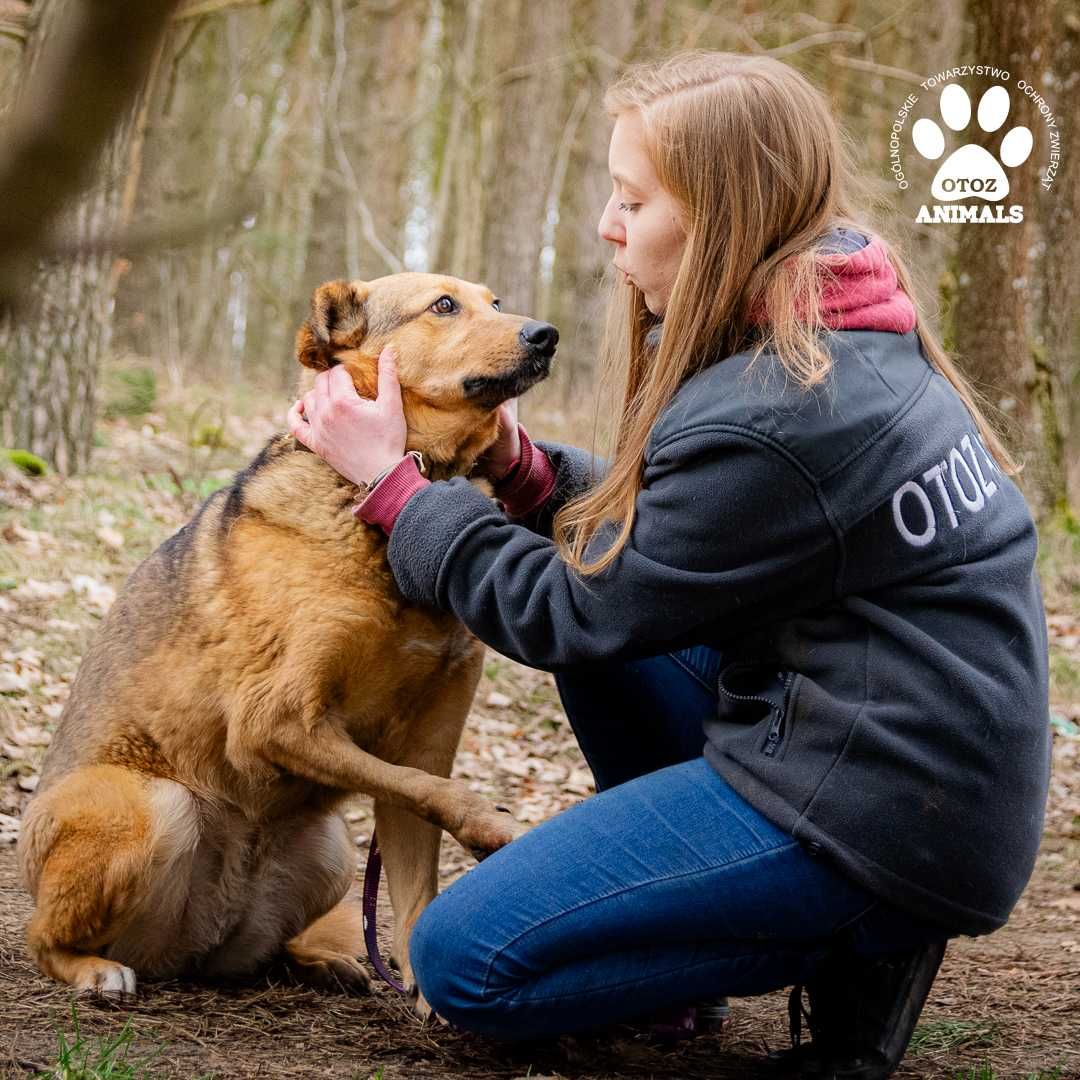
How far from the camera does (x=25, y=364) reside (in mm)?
7703

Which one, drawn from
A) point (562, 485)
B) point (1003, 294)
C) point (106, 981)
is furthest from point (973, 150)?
point (106, 981)

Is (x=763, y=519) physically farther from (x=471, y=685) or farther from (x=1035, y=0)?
(x=1035, y=0)

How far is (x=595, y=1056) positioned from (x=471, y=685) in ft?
3.37

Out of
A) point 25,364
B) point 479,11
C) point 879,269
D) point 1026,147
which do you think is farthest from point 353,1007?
point 479,11

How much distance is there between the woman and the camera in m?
2.58

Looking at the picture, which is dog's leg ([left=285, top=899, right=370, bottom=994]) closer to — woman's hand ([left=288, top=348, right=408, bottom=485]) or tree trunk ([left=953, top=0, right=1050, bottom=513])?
woman's hand ([left=288, top=348, right=408, bottom=485])

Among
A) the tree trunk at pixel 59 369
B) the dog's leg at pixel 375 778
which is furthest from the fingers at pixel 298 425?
the tree trunk at pixel 59 369

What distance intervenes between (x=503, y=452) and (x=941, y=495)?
4.66 ft

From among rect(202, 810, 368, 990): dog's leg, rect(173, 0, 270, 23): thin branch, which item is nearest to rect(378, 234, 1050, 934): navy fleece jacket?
rect(202, 810, 368, 990): dog's leg

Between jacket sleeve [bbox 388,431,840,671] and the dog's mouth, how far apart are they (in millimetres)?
591

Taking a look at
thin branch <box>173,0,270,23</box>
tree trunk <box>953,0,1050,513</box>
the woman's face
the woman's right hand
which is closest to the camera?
the woman's face

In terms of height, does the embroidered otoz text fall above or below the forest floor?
above

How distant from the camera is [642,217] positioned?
9.70ft

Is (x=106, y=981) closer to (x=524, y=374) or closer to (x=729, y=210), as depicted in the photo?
(x=524, y=374)
